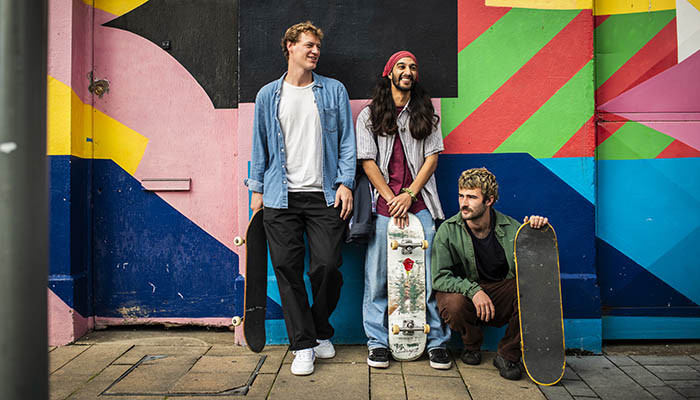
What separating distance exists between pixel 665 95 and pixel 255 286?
3.44 m

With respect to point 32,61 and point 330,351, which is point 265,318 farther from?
point 32,61

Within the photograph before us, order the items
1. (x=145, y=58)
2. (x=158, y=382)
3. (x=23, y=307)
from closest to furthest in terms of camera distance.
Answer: (x=23, y=307) < (x=158, y=382) < (x=145, y=58)

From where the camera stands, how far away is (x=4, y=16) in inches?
39.1

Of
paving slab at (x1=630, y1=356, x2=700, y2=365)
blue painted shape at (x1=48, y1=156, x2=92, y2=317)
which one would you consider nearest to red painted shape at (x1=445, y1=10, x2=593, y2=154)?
paving slab at (x1=630, y1=356, x2=700, y2=365)

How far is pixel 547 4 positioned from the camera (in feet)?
11.8

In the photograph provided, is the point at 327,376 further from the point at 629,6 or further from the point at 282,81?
the point at 629,6

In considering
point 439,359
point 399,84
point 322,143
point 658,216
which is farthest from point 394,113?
point 658,216

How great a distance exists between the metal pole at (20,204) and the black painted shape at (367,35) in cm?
270

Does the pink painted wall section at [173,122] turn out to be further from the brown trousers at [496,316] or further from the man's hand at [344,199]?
the brown trousers at [496,316]

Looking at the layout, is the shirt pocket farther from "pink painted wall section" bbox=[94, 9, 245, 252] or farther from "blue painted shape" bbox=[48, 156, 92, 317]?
"blue painted shape" bbox=[48, 156, 92, 317]

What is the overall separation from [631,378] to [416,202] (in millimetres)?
1742

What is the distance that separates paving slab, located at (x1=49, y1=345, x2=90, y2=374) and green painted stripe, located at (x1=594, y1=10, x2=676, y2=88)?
14.4 ft

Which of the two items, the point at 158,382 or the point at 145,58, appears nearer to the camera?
the point at 158,382

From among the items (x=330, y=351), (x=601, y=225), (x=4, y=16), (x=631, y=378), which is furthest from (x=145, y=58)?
(x=631, y=378)
